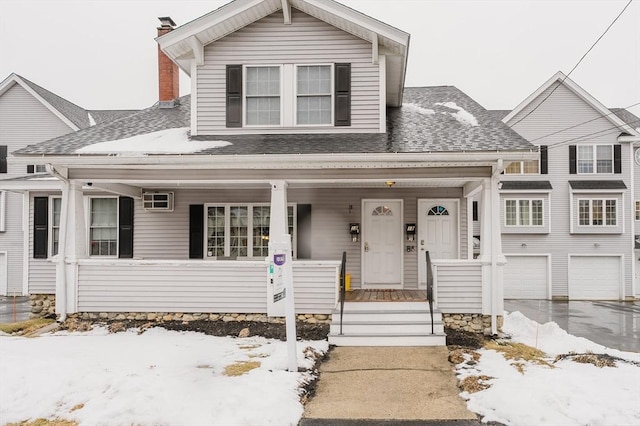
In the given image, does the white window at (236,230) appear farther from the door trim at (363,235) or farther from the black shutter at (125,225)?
the door trim at (363,235)

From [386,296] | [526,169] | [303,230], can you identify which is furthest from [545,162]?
[386,296]

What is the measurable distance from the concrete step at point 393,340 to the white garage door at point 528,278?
15.4 meters

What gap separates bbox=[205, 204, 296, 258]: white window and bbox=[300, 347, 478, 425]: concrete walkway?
14.3 feet

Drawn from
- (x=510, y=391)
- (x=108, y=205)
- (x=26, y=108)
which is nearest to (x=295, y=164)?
(x=510, y=391)

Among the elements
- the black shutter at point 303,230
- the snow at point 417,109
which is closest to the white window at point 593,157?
the snow at point 417,109

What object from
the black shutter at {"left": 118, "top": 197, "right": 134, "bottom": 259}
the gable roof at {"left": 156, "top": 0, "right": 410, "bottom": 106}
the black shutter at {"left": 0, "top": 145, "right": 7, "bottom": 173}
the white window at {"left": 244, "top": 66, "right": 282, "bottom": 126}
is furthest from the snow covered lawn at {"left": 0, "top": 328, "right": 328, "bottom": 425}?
the black shutter at {"left": 0, "top": 145, "right": 7, "bottom": 173}

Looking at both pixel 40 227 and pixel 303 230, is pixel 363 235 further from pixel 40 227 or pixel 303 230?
pixel 40 227

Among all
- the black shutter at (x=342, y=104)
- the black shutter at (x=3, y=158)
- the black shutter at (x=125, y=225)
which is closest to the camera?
the black shutter at (x=342, y=104)

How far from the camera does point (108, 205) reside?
458 inches

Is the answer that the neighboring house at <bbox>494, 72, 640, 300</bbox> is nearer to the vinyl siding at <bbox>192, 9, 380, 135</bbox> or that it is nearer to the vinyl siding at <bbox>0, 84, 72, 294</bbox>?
the vinyl siding at <bbox>192, 9, 380, 135</bbox>

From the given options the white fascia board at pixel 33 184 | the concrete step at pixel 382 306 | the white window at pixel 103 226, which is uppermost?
the white fascia board at pixel 33 184

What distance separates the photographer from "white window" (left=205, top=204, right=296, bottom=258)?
11250 mm

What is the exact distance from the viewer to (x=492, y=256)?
852 centimetres

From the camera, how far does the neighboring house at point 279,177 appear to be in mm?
8547
